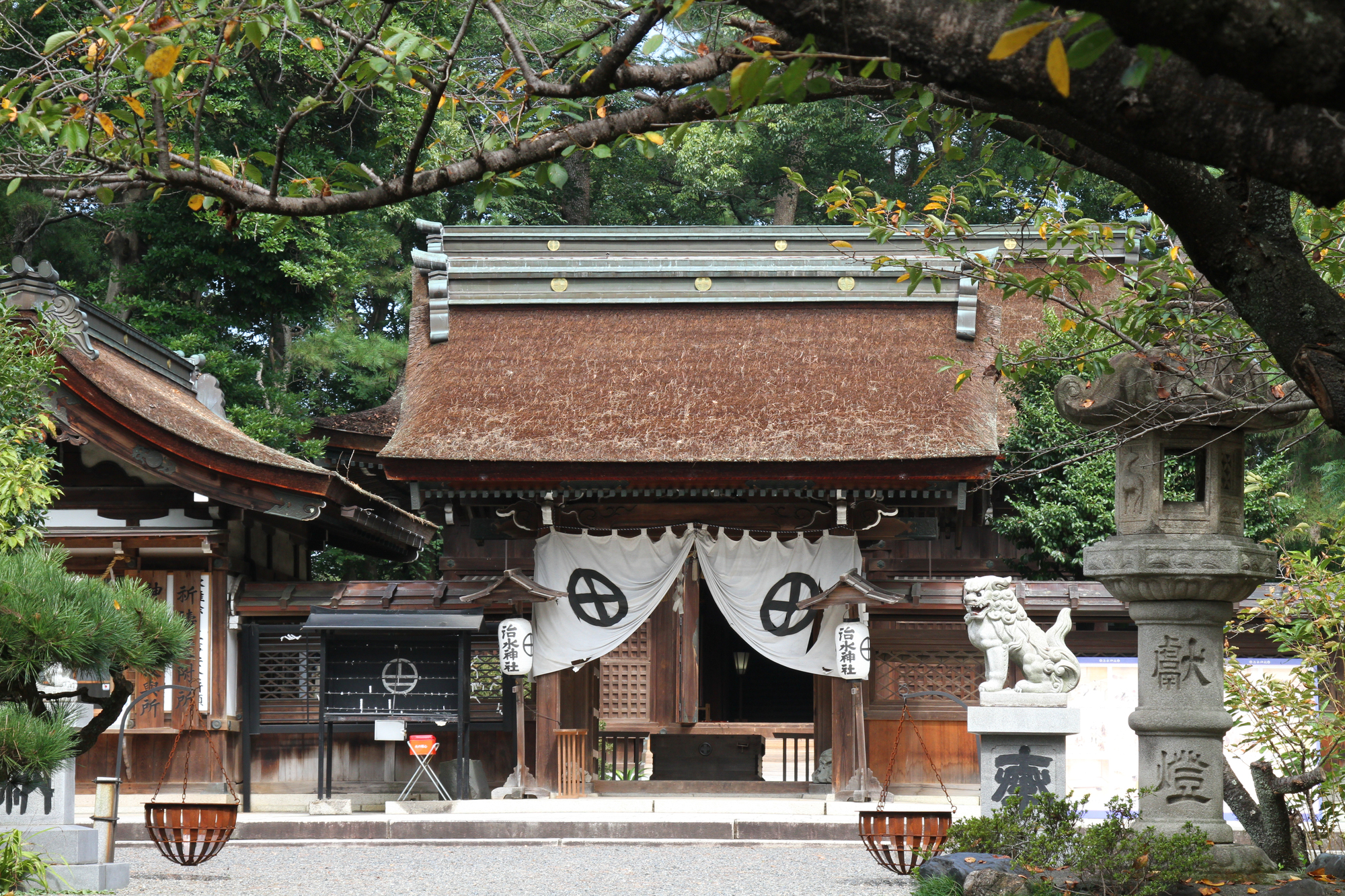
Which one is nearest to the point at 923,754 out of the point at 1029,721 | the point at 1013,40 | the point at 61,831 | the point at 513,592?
the point at 513,592

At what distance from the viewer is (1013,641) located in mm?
9406

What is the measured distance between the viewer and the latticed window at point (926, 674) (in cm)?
1397

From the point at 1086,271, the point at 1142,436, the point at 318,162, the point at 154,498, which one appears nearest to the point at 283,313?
the point at 318,162

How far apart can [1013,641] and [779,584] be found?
15.5 ft

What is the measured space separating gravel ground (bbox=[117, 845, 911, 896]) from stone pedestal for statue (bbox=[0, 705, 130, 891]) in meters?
0.53

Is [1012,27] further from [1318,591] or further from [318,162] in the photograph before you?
[318,162]

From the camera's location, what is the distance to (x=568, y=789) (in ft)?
45.1

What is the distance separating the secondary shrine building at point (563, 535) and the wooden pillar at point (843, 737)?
0.03 meters

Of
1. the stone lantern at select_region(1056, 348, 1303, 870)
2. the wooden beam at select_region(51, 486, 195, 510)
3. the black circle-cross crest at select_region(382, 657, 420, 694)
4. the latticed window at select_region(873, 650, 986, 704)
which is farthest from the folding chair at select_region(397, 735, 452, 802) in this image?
the stone lantern at select_region(1056, 348, 1303, 870)

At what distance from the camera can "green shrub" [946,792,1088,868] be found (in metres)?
6.49

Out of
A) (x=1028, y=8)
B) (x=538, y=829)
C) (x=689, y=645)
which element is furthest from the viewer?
(x=689, y=645)

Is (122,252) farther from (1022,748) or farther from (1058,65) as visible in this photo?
(1058,65)

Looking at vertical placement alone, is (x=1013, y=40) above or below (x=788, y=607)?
above

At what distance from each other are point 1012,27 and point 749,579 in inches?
440
